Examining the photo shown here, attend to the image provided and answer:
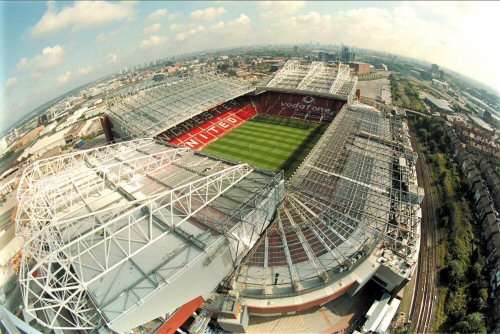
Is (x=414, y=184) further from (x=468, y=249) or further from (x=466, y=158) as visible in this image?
(x=466, y=158)

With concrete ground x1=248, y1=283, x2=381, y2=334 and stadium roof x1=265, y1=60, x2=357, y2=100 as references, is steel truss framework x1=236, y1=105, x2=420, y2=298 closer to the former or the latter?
concrete ground x1=248, y1=283, x2=381, y2=334

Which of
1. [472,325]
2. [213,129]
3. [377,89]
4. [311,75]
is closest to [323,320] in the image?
[472,325]

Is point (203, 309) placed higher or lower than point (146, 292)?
lower

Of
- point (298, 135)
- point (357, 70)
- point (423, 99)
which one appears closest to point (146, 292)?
point (298, 135)

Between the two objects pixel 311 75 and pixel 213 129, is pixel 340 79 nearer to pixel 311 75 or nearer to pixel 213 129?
pixel 311 75

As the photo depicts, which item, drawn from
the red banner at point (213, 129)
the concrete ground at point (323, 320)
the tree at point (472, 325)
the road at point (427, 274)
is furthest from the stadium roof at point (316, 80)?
the concrete ground at point (323, 320)

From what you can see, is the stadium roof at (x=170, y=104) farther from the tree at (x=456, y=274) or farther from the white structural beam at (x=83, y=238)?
the tree at (x=456, y=274)
